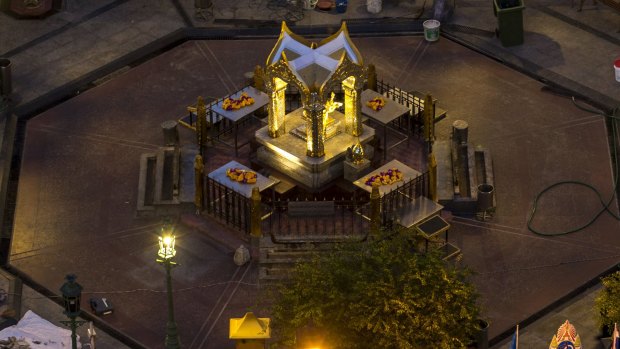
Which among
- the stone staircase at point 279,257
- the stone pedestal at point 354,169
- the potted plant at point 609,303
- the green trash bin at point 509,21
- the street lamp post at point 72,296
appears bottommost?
the street lamp post at point 72,296

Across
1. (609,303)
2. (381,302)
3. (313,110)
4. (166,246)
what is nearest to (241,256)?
(313,110)

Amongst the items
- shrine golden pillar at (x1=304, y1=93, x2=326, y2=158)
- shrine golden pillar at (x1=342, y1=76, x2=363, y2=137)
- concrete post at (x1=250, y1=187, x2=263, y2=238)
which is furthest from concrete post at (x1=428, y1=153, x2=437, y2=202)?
concrete post at (x1=250, y1=187, x2=263, y2=238)

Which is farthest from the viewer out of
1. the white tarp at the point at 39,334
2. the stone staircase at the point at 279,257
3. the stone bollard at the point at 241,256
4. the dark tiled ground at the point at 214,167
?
the stone bollard at the point at 241,256

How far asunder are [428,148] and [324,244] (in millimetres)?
5864

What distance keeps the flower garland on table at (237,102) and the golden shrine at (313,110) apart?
1600 millimetres

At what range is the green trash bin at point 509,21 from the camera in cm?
6125

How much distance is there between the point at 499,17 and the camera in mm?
61344

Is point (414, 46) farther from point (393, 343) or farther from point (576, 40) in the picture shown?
point (393, 343)

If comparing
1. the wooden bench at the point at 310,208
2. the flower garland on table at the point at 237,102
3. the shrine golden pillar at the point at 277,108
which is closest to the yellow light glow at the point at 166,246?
the wooden bench at the point at 310,208

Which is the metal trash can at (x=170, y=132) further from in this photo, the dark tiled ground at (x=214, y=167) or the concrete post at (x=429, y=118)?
the concrete post at (x=429, y=118)

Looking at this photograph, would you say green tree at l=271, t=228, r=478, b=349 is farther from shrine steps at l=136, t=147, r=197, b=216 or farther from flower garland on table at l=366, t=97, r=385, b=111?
flower garland on table at l=366, t=97, r=385, b=111

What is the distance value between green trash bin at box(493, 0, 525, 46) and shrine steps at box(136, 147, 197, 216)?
1230 cm

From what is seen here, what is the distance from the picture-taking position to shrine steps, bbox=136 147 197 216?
53.8m

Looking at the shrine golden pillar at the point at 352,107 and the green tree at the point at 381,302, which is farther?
the shrine golden pillar at the point at 352,107
